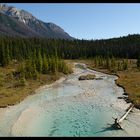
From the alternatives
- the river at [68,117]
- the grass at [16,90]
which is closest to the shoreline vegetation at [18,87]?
the grass at [16,90]

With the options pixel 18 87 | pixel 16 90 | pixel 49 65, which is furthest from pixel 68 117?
pixel 49 65

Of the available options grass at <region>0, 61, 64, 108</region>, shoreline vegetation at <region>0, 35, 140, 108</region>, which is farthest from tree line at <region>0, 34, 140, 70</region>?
grass at <region>0, 61, 64, 108</region>

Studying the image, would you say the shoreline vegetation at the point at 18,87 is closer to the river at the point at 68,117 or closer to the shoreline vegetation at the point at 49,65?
the shoreline vegetation at the point at 49,65

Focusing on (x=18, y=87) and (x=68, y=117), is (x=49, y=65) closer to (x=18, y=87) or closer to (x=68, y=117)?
(x=18, y=87)

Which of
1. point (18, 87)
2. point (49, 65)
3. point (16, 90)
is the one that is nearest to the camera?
point (16, 90)

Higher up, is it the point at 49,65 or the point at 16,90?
the point at 49,65

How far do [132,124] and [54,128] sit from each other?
778 centimetres

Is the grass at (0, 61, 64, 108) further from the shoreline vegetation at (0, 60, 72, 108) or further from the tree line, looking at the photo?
the tree line

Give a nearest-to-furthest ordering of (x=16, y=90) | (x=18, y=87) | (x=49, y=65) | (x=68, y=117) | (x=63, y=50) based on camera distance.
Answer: (x=68, y=117), (x=16, y=90), (x=18, y=87), (x=49, y=65), (x=63, y=50)

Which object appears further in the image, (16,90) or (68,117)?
(16,90)

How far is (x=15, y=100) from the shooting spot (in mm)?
41812

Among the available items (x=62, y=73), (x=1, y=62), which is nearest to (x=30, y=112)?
(x=62, y=73)

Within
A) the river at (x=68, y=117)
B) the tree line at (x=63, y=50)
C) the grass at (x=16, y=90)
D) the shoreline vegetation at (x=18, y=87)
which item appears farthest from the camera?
the tree line at (x=63, y=50)

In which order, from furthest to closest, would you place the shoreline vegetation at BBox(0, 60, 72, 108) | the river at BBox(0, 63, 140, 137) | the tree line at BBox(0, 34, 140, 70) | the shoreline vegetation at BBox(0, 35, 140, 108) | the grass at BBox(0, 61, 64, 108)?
the tree line at BBox(0, 34, 140, 70) → the shoreline vegetation at BBox(0, 35, 140, 108) → the shoreline vegetation at BBox(0, 60, 72, 108) → the grass at BBox(0, 61, 64, 108) → the river at BBox(0, 63, 140, 137)
